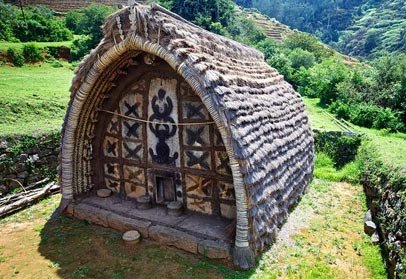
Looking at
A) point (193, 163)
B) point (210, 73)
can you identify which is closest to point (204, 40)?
point (210, 73)

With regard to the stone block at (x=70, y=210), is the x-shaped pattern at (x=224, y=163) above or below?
above

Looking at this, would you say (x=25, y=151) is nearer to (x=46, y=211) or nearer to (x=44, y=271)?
(x=46, y=211)

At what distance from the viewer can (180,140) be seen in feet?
25.3

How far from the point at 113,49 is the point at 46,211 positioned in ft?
15.5

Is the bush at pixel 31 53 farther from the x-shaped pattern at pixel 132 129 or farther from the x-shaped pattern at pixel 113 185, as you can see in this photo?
the x-shaped pattern at pixel 132 129

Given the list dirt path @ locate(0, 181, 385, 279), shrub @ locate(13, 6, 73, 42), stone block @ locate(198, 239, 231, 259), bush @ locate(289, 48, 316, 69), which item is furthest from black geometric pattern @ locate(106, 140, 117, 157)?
→ bush @ locate(289, 48, 316, 69)

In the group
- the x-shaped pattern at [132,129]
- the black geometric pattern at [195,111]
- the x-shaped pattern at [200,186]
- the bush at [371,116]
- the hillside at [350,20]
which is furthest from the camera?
the hillside at [350,20]

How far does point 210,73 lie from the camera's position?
20.5 feet

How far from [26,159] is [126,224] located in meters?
4.02

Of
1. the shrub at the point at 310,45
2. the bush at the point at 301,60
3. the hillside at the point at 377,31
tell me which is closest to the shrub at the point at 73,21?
the bush at the point at 301,60

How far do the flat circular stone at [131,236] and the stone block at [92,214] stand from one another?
0.88 m

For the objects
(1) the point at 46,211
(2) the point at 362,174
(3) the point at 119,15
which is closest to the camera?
(3) the point at 119,15

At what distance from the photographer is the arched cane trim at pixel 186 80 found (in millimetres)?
6160

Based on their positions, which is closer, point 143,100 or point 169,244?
point 169,244
